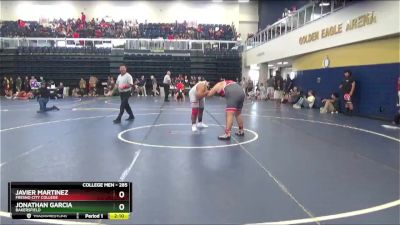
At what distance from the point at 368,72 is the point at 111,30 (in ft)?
82.5

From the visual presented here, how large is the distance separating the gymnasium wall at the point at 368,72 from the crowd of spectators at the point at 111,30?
17.6 meters

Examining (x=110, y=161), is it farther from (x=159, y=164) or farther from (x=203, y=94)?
(x=203, y=94)

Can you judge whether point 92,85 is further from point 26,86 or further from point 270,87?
point 270,87

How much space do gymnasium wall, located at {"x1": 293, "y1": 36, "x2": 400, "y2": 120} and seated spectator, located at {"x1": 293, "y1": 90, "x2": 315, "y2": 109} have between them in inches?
14.5

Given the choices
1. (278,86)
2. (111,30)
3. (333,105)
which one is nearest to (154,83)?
(111,30)

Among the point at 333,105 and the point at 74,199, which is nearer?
the point at 74,199

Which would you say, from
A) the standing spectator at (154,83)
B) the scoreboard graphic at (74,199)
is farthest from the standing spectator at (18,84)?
→ the scoreboard graphic at (74,199)

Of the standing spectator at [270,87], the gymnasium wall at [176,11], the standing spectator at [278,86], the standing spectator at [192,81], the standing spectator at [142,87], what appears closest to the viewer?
the standing spectator at [278,86]

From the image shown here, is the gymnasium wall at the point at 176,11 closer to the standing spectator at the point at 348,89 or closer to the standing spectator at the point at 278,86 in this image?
the standing spectator at the point at 278,86

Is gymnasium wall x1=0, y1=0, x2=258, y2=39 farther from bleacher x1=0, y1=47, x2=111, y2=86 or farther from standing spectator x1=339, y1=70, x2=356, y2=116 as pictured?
standing spectator x1=339, y1=70, x2=356, y2=116

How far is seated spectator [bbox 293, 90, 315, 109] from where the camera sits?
1827cm

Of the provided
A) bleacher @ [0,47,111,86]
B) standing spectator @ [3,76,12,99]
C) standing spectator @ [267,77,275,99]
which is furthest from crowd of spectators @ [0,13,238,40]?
standing spectator @ [267,77,275,99]

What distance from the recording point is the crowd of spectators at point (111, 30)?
107 feet

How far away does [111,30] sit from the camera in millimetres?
33906
